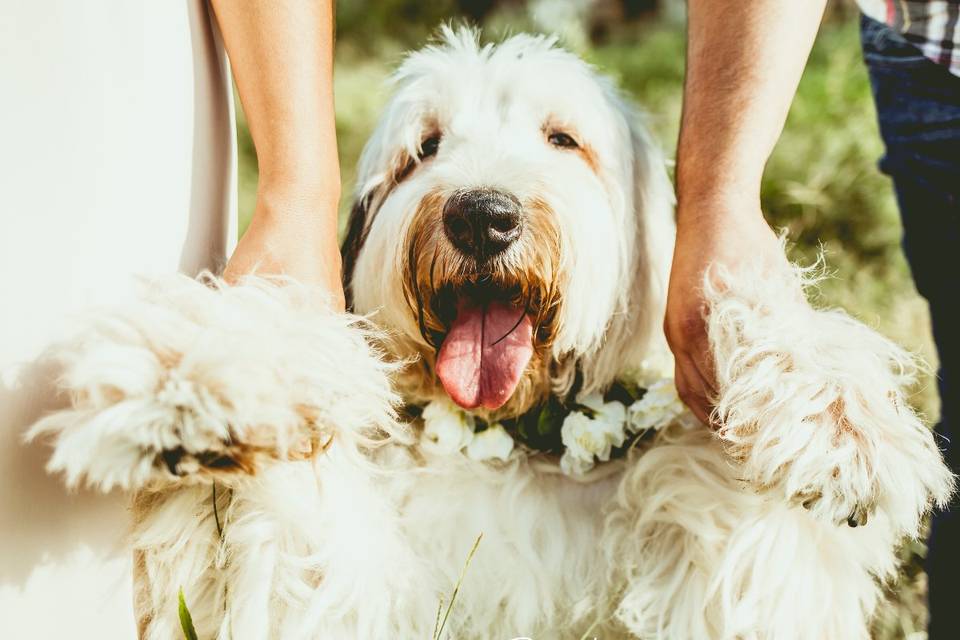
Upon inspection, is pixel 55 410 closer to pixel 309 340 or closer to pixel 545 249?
pixel 309 340

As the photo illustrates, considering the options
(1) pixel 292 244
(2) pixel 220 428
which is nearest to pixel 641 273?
(1) pixel 292 244

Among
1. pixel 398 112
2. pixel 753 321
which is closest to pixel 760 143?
pixel 753 321

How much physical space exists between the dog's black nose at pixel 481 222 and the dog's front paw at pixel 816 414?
0.40 metres

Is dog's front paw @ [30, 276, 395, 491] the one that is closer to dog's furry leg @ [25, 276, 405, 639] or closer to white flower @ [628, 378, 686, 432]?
dog's furry leg @ [25, 276, 405, 639]

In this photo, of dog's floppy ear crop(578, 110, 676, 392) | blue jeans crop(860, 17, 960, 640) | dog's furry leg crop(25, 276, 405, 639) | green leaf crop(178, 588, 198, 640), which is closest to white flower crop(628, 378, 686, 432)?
dog's floppy ear crop(578, 110, 676, 392)

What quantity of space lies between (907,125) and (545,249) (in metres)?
1.06

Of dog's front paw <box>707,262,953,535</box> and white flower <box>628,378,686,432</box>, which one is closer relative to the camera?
dog's front paw <box>707,262,953,535</box>

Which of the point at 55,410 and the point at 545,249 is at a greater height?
the point at 545,249

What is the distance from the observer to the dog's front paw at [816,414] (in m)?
1.34

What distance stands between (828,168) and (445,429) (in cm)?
361

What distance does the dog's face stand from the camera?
1.70 metres

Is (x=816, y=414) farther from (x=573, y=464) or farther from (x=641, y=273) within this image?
(x=641, y=273)

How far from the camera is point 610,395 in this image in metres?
1.93

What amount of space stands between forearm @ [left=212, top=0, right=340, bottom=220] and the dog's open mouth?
0.33m
